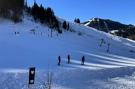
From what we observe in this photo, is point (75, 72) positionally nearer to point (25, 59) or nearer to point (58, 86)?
point (58, 86)

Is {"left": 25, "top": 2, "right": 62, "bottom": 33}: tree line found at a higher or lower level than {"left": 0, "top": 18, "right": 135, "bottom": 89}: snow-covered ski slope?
higher

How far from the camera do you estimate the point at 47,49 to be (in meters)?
70.2

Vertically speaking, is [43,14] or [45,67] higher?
[43,14]

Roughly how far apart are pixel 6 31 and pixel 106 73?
45.7 metres

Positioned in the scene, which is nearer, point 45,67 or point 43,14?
point 45,67

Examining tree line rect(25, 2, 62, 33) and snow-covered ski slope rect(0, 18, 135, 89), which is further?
tree line rect(25, 2, 62, 33)

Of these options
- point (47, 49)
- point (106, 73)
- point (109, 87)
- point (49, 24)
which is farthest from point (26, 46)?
point (49, 24)

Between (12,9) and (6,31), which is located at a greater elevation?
(12,9)

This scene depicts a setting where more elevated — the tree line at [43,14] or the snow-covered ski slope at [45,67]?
the tree line at [43,14]

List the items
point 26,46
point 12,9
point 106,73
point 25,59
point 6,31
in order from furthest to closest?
point 12,9 < point 6,31 < point 26,46 < point 25,59 < point 106,73

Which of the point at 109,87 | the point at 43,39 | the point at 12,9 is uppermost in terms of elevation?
the point at 12,9

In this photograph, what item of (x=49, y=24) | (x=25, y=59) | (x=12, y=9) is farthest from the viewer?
(x=49, y=24)

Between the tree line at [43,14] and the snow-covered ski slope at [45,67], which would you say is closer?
the snow-covered ski slope at [45,67]

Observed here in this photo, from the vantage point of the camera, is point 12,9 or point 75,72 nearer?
point 75,72
